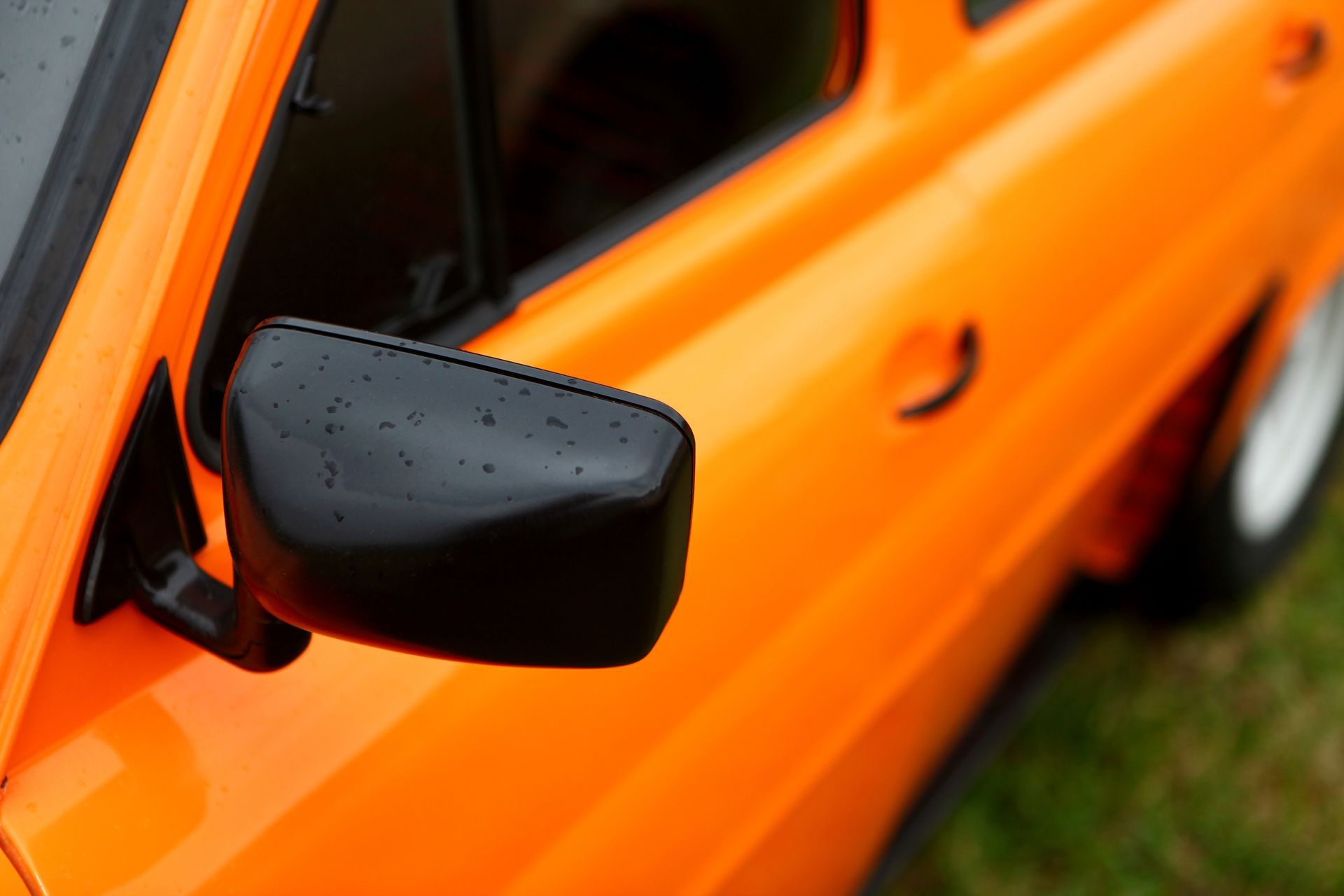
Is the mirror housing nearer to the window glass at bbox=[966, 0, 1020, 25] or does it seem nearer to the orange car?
the orange car

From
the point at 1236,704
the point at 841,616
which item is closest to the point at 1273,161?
the point at 841,616

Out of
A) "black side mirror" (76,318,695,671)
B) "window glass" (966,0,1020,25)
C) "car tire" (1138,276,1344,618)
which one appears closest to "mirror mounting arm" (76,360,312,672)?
"black side mirror" (76,318,695,671)

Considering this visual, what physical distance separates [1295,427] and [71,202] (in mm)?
2619

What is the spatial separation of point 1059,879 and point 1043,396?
1.21 metres

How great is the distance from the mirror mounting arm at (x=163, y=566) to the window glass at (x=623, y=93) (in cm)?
72

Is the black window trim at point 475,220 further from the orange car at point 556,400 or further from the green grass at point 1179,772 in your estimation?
the green grass at point 1179,772

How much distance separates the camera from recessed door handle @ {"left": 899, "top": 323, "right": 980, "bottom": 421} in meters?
1.35

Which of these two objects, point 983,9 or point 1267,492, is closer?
point 983,9

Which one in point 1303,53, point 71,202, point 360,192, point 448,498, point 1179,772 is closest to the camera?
point 448,498

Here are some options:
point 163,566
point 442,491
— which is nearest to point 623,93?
point 163,566

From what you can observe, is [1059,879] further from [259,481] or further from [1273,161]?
[259,481]

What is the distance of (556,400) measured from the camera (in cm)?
70

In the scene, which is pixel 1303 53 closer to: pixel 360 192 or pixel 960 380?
pixel 960 380

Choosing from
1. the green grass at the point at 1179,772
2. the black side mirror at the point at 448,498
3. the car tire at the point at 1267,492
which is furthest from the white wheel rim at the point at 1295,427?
the black side mirror at the point at 448,498
